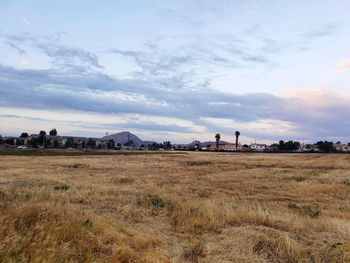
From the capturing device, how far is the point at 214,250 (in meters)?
10.7

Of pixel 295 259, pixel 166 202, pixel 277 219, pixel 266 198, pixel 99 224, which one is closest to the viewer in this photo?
pixel 295 259

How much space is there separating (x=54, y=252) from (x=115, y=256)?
1736 millimetres

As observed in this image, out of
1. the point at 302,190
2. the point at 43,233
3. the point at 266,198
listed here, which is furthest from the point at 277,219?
the point at 302,190

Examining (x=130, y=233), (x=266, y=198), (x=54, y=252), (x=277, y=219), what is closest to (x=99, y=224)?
(x=130, y=233)

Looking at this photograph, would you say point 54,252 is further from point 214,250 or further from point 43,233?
point 214,250

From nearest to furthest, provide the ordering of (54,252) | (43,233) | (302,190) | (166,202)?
(54,252), (43,233), (166,202), (302,190)

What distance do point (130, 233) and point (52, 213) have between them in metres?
2.17

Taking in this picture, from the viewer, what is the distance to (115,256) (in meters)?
9.44

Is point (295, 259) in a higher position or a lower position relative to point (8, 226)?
lower

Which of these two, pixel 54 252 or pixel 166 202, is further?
pixel 166 202

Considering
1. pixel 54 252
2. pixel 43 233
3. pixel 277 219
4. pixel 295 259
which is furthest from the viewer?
pixel 277 219

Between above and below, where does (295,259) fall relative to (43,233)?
below

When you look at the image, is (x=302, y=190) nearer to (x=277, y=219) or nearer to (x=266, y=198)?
Result: (x=266, y=198)

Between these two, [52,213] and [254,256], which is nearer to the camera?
[254,256]
